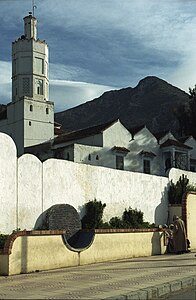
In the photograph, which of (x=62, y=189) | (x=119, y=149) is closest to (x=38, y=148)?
(x=119, y=149)

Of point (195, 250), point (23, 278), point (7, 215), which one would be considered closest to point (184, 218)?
point (195, 250)

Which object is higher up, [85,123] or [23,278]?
[85,123]

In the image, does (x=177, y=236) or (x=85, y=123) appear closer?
(x=177, y=236)

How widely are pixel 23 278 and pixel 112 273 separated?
2.44 m

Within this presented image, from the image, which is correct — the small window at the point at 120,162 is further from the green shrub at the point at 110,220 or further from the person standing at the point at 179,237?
the person standing at the point at 179,237

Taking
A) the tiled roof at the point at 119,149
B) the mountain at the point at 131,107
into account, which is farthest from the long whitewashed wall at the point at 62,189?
the mountain at the point at 131,107

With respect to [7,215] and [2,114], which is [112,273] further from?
[2,114]

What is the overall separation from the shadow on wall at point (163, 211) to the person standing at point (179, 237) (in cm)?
314

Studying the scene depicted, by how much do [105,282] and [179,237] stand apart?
9448 millimetres

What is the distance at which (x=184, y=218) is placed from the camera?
75.9 ft

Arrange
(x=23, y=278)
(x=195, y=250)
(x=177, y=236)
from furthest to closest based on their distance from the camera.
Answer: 1. (x=195, y=250)
2. (x=177, y=236)
3. (x=23, y=278)

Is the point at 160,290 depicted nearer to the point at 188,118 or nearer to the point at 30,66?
the point at 30,66

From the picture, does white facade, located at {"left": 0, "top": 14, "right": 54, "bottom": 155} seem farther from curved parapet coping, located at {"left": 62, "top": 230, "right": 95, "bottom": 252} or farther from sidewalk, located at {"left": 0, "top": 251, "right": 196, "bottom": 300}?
sidewalk, located at {"left": 0, "top": 251, "right": 196, "bottom": 300}

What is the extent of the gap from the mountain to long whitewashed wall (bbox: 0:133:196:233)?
6915 centimetres
